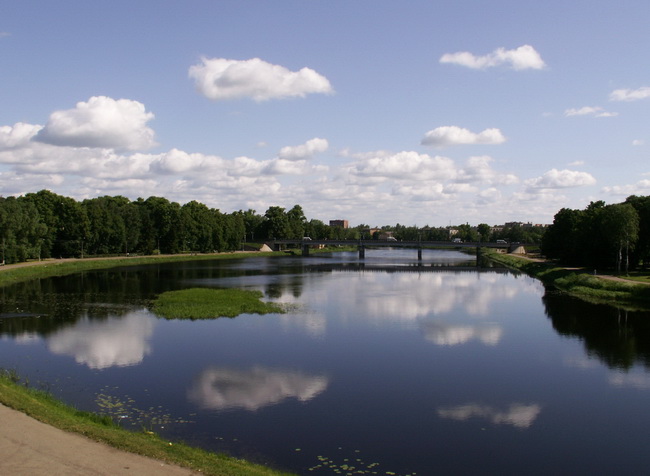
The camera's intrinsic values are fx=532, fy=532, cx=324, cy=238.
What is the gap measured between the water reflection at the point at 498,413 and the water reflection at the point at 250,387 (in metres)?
5.69

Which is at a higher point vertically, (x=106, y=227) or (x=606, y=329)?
(x=106, y=227)

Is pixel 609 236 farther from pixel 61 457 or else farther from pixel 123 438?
pixel 61 457

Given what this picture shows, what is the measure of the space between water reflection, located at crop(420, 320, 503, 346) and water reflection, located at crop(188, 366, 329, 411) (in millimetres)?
11986

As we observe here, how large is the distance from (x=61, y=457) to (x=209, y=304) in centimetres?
3329

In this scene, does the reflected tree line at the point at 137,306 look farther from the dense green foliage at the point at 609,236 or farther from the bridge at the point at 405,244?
the bridge at the point at 405,244

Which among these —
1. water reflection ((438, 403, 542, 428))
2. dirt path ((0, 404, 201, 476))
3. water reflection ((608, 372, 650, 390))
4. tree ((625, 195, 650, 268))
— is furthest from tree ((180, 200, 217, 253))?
dirt path ((0, 404, 201, 476))

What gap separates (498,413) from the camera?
20734mm

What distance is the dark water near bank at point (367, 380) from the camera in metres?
17.3

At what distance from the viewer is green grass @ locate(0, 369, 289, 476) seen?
14.1 m

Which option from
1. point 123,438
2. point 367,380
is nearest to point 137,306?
point 367,380

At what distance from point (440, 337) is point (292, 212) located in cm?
15239

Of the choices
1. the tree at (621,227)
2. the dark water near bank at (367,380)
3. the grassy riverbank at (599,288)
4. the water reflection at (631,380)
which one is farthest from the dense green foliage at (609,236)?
the water reflection at (631,380)

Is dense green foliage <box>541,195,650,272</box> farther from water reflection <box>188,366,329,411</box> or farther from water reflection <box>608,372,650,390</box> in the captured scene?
water reflection <box>188,366,329,411</box>

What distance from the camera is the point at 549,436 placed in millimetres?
18672
